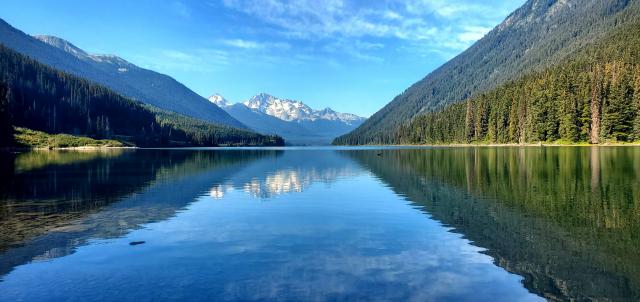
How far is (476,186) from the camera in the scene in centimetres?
4272

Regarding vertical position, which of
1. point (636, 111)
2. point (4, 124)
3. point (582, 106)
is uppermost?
point (582, 106)

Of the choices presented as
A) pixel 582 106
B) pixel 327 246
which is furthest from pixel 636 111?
pixel 327 246

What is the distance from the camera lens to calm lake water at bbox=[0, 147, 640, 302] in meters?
14.4

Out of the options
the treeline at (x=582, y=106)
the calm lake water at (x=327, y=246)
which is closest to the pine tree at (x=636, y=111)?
the treeline at (x=582, y=106)

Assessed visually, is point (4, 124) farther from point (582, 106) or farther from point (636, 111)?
point (636, 111)

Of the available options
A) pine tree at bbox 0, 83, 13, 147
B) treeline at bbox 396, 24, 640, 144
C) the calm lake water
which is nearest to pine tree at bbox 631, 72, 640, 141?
treeline at bbox 396, 24, 640, 144

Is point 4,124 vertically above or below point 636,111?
below

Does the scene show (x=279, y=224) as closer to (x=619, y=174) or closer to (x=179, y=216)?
(x=179, y=216)

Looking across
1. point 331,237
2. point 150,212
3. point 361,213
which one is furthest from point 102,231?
point 361,213

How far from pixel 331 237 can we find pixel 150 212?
15.2 metres

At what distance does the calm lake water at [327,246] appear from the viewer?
47.4ft

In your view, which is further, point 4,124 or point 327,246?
point 4,124

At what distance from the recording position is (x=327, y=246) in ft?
67.8

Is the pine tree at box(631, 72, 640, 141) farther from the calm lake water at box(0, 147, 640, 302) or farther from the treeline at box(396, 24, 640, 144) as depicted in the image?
the calm lake water at box(0, 147, 640, 302)
